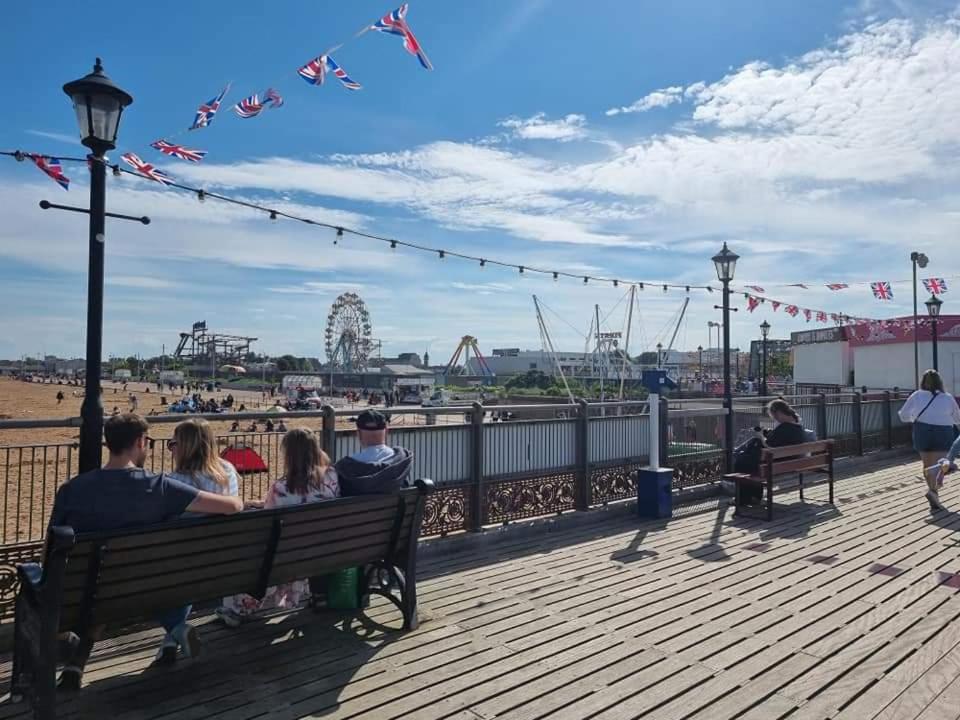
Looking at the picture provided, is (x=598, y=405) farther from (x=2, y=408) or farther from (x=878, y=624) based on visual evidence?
(x=2, y=408)

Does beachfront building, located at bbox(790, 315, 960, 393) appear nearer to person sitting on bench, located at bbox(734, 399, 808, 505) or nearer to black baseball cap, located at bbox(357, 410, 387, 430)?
person sitting on bench, located at bbox(734, 399, 808, 505)

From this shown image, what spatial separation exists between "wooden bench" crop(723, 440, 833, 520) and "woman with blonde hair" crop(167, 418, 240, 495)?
5.63 meters

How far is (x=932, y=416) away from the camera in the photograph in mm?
8195

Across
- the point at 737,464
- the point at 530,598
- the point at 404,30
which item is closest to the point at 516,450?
the point at 530,598

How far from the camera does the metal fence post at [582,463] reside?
7367 millimetres

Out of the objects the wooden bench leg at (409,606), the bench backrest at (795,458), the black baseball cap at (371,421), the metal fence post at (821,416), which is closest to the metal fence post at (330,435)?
the black baseball cap at (371,421)

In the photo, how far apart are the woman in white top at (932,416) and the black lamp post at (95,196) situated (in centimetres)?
847

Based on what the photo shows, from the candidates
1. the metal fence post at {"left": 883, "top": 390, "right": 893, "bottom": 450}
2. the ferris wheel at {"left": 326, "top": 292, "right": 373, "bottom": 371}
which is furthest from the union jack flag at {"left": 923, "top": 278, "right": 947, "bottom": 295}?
the ferris wheel at {"left": 326, "top": 292, "right": 373, "bottom": 371}

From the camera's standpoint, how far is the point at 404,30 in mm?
5648

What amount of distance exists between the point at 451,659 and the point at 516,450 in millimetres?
3256

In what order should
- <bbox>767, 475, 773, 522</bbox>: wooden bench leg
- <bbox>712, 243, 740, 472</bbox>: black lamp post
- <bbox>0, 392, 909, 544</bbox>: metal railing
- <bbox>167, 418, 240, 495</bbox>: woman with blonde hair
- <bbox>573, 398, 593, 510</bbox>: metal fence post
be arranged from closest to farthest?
<bbox>167, 418, 240, 495</bbox>: woman with blonde hair → <bbox>0, 392, 909, 544</bbox>: metal railing → <bbox>767, 475, 773, 522</bbox>: wooden bench leg → <bbox>573, 398, 593, 510</bbox>: metal fence post → <bbox>712, 243, 740, 472</bbox>: black lamp post

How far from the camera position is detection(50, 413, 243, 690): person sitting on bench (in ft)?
10.5

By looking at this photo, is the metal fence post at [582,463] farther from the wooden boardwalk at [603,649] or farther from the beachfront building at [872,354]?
the beachfront building at [872,354]

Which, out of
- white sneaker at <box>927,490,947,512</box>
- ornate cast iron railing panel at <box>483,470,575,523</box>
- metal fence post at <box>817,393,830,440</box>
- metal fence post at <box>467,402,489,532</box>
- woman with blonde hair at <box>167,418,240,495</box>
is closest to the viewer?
woman with blonde hair at <box>167,418,240,495</box>
